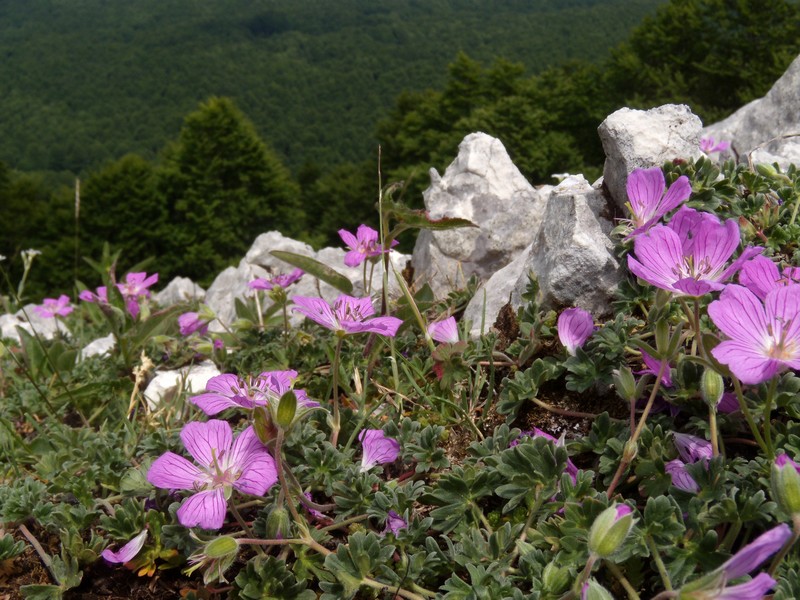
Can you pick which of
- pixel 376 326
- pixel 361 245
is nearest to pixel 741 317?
pixel 376 326

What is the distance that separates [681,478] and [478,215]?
242 centimetres

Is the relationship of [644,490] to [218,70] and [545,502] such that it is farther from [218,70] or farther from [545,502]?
[218,70]

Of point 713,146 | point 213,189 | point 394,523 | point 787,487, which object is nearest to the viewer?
point 787,487

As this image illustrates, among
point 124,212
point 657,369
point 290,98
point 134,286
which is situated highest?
point 657,369

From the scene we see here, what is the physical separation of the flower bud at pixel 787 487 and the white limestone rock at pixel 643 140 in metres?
1.34

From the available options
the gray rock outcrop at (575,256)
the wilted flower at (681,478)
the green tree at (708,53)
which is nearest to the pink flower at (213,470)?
the wilted flower at (681,478)

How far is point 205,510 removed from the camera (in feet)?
4.71

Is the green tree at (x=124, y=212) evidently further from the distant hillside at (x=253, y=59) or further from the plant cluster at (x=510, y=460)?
the distant hillside at (x=253, y=59)

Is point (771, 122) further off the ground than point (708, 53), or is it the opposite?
point (771, 122)

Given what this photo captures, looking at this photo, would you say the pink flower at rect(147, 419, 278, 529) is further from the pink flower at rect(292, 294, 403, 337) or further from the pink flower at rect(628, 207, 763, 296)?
the pink flower at rect(628, 207, 763, 296)

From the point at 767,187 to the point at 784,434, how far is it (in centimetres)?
121

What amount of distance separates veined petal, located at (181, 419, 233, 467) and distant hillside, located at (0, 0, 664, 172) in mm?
61247

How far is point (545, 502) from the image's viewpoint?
62.3 inches

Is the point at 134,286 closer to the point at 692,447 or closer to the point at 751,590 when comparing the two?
the point at 692,447
